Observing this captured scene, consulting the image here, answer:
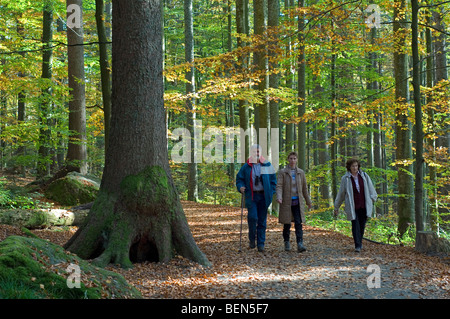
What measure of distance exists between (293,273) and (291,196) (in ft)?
7.90

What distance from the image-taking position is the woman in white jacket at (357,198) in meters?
8.45

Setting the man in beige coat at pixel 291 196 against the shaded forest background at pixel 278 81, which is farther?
the shaded forest background at pixel 278 81

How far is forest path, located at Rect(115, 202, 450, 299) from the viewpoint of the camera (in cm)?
535

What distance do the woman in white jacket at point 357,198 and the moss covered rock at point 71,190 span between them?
771 cm

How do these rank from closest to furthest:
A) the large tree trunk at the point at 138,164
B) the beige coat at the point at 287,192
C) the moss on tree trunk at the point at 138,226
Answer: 1. the moss on tree trunk at the point at 138,226
2. the large tree trunk at the point at 138,164
3. the beige coat at the point at 287,192

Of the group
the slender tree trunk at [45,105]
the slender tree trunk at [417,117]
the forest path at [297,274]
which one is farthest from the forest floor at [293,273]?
the slender tree trunk at [45,105]

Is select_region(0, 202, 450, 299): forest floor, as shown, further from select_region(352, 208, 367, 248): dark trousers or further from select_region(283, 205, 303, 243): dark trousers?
select_region(283, 205, 303, 243): dark trousers

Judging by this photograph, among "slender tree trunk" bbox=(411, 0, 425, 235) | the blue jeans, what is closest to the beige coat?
the blue jeans

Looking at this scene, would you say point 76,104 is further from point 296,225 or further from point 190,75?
point 296,225

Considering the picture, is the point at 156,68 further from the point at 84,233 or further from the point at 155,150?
the point at 84,233

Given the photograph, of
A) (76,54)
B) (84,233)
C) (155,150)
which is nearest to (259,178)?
(155,150)

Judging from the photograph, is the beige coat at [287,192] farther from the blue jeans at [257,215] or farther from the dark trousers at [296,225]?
the blue jeans at [257,215]
